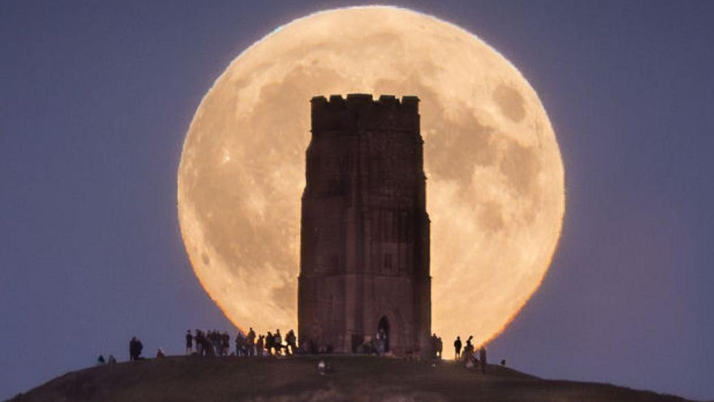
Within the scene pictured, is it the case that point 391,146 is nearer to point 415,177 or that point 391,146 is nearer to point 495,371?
point 415,177

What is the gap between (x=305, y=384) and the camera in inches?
4503

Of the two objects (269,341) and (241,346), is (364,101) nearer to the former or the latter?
(269,341)

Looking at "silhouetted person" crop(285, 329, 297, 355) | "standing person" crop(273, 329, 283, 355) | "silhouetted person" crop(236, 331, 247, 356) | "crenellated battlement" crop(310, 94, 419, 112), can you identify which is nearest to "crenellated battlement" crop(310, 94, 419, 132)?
"crenellated battlement" crop(310, 94, 419, 112)

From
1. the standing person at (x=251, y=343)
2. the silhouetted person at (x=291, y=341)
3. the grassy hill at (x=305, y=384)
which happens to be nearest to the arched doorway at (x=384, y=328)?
the silhouetted person at (x=291, y=341)

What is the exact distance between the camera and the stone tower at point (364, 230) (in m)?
133

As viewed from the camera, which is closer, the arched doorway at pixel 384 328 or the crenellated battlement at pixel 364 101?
the arched doorway at pixel 384 328

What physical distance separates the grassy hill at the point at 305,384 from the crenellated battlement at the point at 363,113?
17990 millimetres

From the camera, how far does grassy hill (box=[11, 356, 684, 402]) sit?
4360 inches

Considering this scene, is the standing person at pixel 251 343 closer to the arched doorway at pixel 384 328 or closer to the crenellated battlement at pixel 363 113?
the arched doorway at pixel 384 328

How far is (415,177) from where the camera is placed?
445 feet

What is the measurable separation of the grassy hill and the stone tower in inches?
466

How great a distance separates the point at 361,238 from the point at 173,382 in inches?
731

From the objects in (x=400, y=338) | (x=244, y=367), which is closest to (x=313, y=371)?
(x=244, y=367)

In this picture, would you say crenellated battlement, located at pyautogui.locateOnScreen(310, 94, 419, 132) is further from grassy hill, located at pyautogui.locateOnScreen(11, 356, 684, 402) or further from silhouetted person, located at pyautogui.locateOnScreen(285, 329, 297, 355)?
grassy hill, located at pyautogui.locateOnScreen(11, 356, 684, 402)
